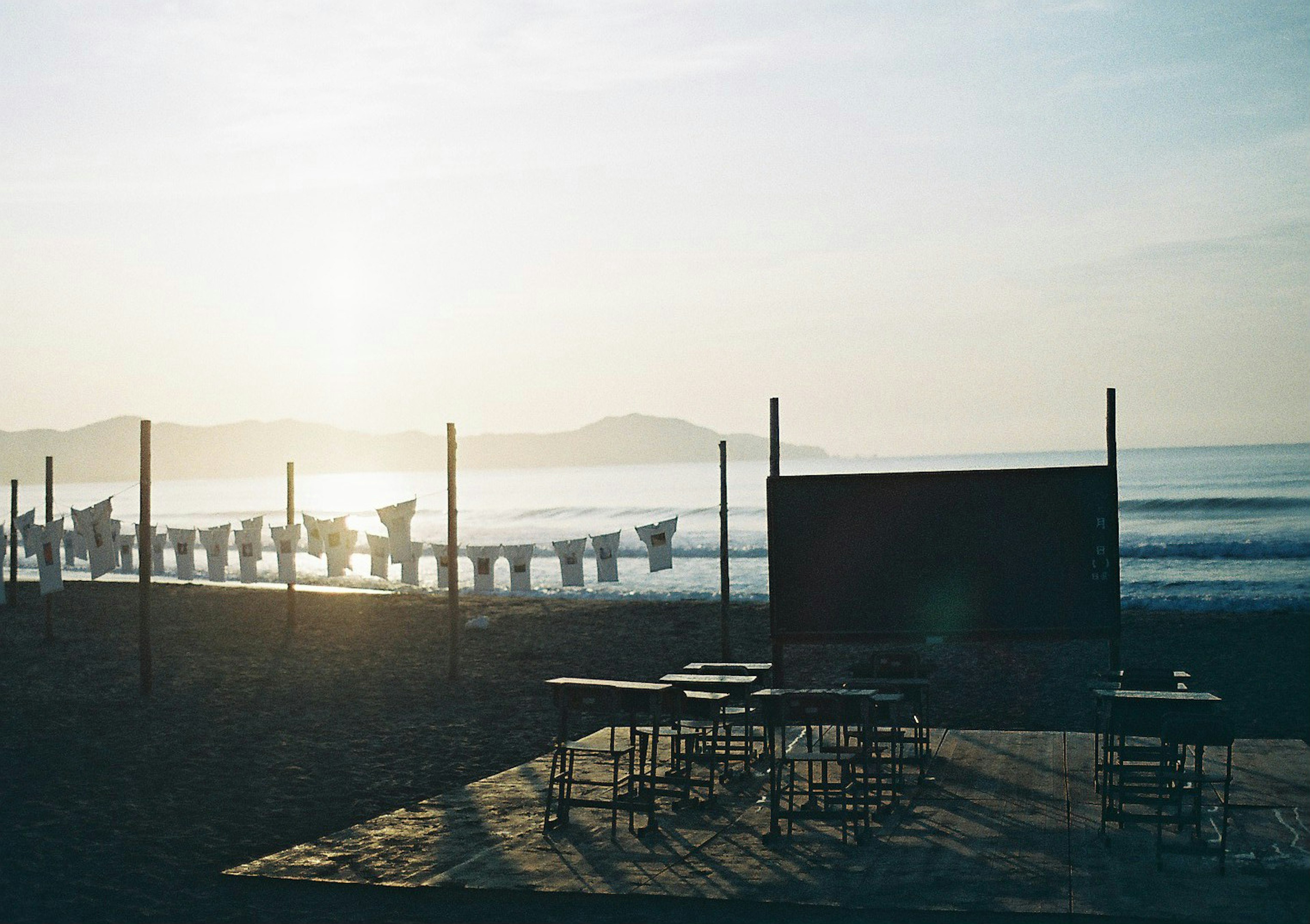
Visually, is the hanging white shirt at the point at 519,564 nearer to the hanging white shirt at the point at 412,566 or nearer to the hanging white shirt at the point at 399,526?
the hanging white shirt at the point at 412,566

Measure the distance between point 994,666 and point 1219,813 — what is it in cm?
1019

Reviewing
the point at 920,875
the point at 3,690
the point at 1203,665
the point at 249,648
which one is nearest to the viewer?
the point at 920,875

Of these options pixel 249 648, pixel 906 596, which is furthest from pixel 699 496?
pixel 906 596

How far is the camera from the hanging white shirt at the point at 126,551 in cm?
2555

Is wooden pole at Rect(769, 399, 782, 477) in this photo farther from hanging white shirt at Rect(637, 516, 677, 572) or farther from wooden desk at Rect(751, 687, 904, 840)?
hanging white shirt at Rect(637, 516, 677, 572)

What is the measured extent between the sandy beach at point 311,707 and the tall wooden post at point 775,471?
2.51 meters

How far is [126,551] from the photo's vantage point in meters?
26.0

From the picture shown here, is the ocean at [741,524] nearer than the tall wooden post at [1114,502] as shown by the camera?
No

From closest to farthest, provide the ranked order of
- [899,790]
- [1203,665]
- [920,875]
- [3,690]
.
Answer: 1. [920,875]
2. [899,790]
3. [3,690]
4. [1203,665]

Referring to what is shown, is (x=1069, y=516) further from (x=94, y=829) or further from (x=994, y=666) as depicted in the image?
(x=94, y=829)

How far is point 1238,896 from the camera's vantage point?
7.02 m

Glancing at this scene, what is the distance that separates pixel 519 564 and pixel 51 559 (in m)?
8.31

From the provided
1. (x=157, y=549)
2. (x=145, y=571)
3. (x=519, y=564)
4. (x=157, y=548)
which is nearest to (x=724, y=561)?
(x=145, y=571)

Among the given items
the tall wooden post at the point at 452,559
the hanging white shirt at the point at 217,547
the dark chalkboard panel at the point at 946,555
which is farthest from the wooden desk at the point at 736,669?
the hanging white shirt at the point at 217,547
